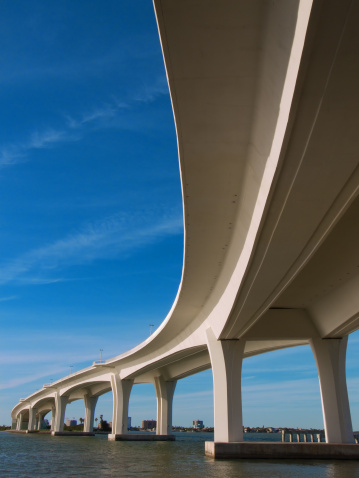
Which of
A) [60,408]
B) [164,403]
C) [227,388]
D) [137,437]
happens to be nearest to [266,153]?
[227,388]

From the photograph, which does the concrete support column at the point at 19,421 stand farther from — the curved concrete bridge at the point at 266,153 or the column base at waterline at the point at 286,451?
the column base at waterline at the point at 286,451

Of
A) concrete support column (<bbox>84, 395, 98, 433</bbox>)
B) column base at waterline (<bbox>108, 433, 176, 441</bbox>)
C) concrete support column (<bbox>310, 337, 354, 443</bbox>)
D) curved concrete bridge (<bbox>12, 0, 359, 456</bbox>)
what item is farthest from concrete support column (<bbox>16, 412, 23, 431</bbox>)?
concrete support column (<bbox>310, 337, 354, 443</bbox>)

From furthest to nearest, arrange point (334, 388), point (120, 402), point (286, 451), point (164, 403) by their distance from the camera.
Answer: point (164, 403) → point (120, 402) → point (334, 388) → point (286, 451)

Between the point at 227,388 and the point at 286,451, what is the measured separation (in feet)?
14.8

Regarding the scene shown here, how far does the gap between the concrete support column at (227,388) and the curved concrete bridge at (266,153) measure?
12 centimetres

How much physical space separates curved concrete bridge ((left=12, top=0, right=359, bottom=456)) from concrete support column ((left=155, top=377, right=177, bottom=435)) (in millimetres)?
35617

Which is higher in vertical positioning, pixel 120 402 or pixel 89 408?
pixel 89 408

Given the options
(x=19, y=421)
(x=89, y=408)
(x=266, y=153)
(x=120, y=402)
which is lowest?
(x=120, y=402)

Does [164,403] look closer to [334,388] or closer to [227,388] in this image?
[227,388]

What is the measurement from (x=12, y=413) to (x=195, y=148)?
441 ft

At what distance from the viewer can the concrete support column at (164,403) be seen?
58.7 m

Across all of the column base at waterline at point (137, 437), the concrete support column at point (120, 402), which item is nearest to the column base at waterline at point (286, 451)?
the concrete support column at point (120, 402)

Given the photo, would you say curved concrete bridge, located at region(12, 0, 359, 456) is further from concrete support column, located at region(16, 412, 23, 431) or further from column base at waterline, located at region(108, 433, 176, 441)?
concrete support column, located at region(16, 412, 23, 431)

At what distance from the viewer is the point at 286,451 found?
74.9 ft
